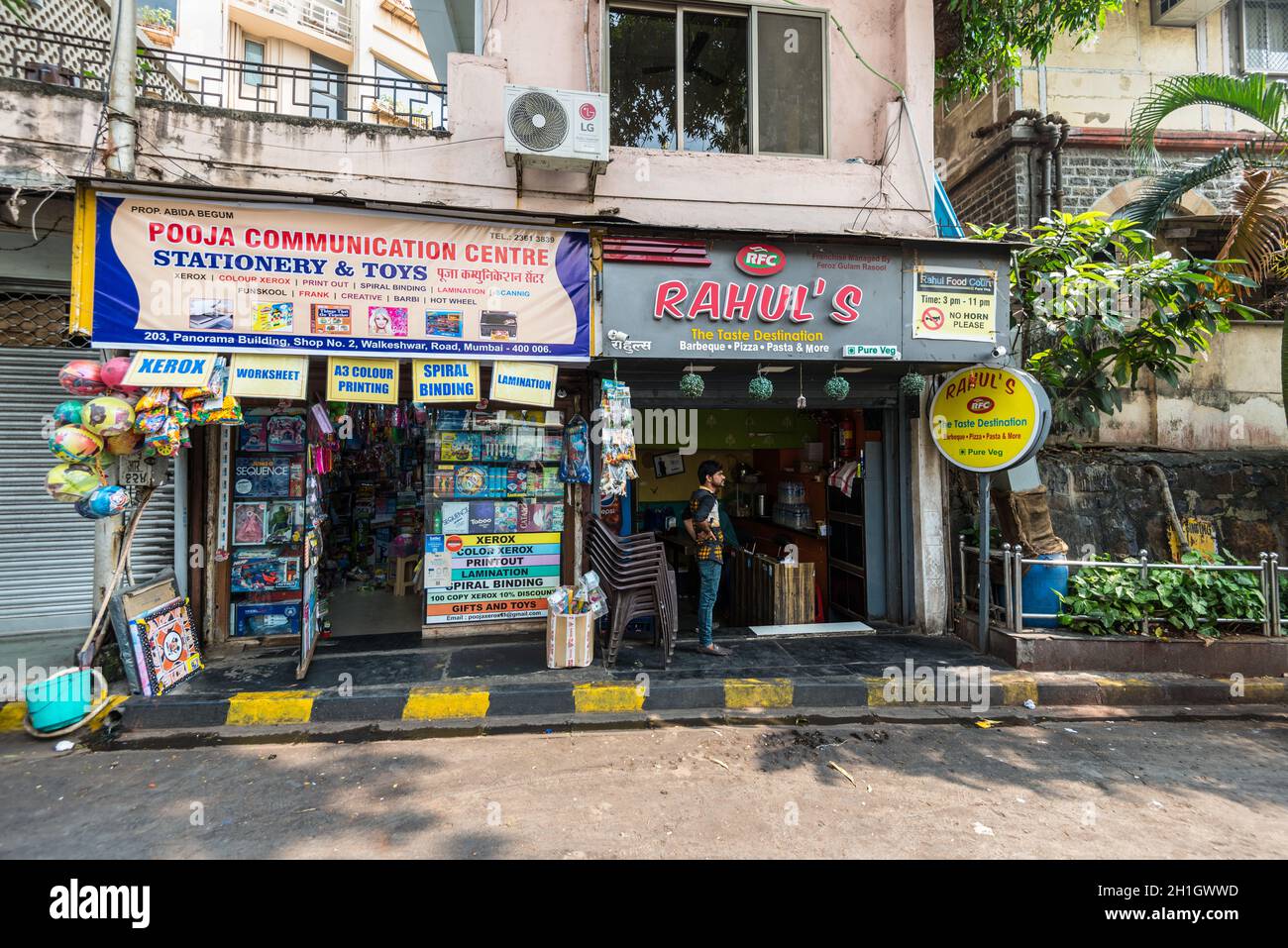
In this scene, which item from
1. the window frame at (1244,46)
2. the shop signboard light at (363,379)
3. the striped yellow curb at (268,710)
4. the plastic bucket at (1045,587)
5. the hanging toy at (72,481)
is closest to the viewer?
the hanging toy at (72,481)

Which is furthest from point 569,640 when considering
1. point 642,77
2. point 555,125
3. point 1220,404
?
point 1220,404

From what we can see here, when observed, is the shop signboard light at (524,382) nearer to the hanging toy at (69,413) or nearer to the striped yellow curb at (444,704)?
the striped yellow curb at (444,704)

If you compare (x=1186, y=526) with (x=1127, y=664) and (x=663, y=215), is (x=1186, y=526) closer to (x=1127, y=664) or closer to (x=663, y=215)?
(x=1127, y=664)

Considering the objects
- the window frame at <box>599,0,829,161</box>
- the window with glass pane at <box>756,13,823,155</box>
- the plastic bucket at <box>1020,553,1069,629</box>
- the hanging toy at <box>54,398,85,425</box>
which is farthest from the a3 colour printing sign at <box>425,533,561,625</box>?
the window with glass pane at <box>756,13,823,155</box>

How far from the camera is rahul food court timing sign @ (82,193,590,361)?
499cm

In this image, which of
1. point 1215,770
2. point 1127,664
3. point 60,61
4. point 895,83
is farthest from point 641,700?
point 60,61

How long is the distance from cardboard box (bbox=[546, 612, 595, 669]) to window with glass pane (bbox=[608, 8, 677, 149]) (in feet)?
16.5

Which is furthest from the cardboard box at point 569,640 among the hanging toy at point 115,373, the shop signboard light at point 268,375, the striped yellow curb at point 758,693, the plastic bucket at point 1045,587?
the plastic bucket at point 1045,587

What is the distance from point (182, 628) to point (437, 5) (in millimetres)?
7149

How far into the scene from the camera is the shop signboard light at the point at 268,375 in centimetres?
513

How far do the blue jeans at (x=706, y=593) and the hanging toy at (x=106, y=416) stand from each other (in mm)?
4968

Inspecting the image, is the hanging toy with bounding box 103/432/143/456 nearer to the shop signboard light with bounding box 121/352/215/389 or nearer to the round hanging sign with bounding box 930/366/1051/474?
the shop signboard light with bounding box 121/352/215/389

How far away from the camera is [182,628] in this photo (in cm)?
535

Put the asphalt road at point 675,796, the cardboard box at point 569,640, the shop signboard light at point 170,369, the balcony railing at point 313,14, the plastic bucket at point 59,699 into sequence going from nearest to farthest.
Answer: the asphalt road at point 675,796, the plastic bucket at point 59,699, the shop signboard light at point 170,369, the cardboard box at point 569,640, the balcony railing at point 313,14
